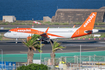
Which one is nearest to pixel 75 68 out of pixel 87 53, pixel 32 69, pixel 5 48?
pixel 32 69

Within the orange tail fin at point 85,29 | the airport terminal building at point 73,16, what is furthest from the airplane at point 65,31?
the airport terminal building at point 73,16

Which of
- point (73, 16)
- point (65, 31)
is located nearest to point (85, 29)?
point (65, 31)

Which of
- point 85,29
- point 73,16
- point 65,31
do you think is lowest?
point 65,31

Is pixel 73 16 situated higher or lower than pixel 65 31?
higher

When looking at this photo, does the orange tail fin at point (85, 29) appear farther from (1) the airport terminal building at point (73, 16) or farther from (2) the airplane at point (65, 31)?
(1) the airport terminal building at point (73, 16)

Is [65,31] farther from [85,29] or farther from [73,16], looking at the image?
[73,16]

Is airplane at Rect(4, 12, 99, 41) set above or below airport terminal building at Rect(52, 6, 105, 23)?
below

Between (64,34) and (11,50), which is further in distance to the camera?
(64,34)

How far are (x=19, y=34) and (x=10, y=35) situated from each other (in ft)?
8.78

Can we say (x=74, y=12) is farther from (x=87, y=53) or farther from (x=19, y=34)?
(x=87, y=53)

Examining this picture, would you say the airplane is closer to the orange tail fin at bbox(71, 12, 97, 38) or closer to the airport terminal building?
the orange tail fin at bbox(71, 12, 97, 38)

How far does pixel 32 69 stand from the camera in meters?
30.3

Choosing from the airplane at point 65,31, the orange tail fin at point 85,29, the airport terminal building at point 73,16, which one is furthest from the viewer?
the airport terminal building at point 73,16

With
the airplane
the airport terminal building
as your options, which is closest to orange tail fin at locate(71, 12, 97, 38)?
the airplane
